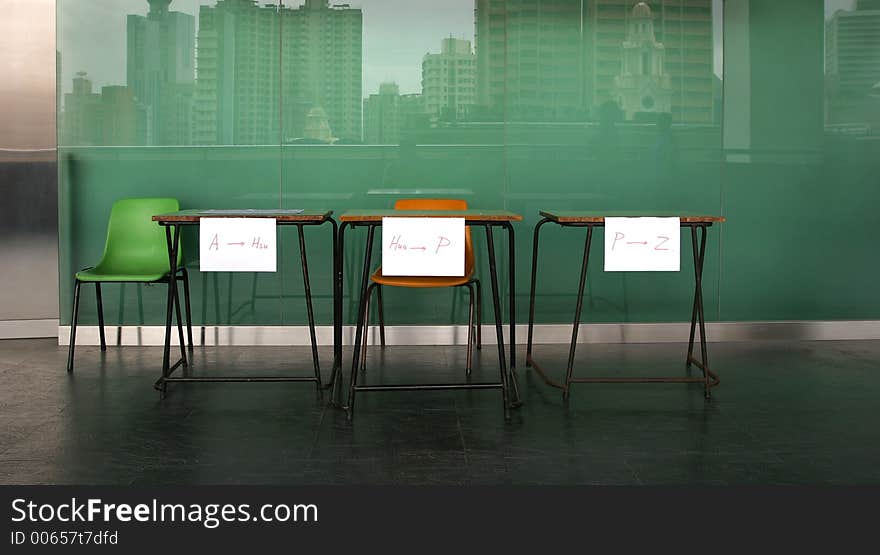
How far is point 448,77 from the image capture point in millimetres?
5871

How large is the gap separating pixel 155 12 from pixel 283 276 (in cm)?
177

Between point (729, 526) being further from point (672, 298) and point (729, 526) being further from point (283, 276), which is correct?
point (283, 276)

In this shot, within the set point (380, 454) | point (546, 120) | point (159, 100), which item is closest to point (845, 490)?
point (380, 454)

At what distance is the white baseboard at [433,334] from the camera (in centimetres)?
592

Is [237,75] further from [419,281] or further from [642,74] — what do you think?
[642,74]

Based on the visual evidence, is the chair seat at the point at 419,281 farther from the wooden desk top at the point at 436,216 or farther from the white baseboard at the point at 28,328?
the white baseboard at the point at 28,328

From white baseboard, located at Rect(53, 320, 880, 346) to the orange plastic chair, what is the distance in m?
0.19

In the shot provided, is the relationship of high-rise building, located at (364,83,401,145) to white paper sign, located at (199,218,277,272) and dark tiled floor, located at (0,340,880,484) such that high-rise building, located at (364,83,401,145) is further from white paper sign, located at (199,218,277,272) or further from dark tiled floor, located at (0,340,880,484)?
white paper sign, located at (199,218,277,272)

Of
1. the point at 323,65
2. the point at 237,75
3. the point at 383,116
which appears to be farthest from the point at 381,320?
the point at 237,75

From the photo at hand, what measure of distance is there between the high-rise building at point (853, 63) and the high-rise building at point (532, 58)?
137 cm

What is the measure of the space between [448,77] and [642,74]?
3.94ft

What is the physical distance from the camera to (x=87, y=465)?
11.3 ft

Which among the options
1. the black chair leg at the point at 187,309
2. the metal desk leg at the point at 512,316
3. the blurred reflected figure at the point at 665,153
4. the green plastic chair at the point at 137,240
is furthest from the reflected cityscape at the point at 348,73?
the metal desk leg at the point at 512,316

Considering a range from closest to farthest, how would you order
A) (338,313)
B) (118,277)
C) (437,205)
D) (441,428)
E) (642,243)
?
(441,428) → (642,243) → (338,313) → (118,277) → (437,205)
